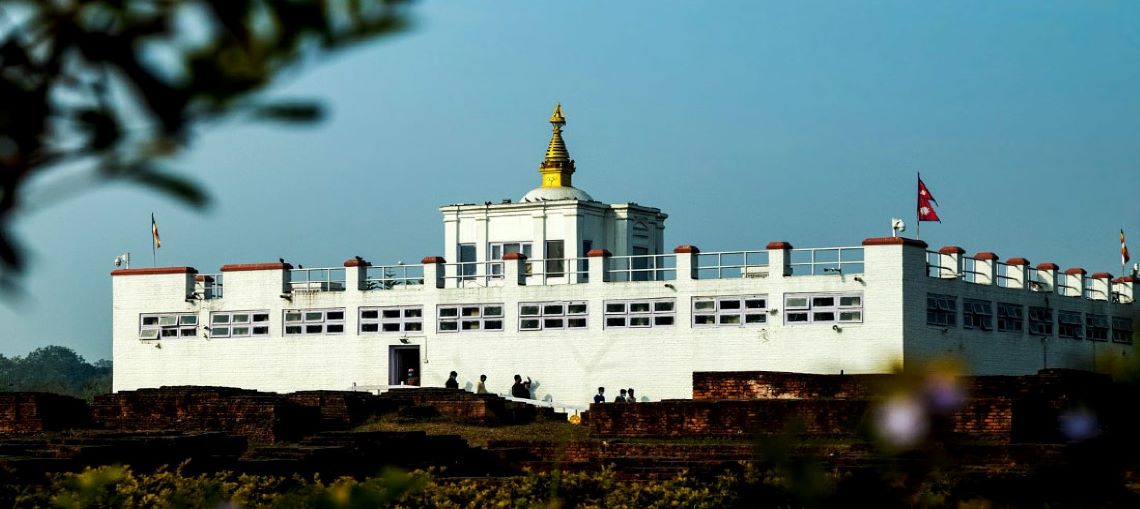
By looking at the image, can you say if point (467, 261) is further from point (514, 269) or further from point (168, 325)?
point (168, 325)

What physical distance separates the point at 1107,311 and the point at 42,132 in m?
43.5

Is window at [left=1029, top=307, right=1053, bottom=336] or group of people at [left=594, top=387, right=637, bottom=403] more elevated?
window at [left=1029, top=307, right=1053, bottom=336]

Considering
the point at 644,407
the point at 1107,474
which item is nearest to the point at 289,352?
the point at 644,407

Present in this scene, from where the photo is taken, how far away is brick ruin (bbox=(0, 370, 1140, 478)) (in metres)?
19.7

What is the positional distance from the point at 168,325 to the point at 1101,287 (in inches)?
940

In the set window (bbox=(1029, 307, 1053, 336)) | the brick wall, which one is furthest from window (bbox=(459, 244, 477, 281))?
window (bbox=(1029, 307, 1053, 336))

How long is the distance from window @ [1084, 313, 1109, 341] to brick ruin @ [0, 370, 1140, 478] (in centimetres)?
1549

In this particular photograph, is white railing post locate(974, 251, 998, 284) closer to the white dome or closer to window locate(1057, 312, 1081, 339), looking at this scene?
window locate(1057, 312, 1081, 339)

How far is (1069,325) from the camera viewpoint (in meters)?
41.8

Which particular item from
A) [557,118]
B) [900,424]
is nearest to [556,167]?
[557,118]

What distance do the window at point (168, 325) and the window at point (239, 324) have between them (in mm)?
552

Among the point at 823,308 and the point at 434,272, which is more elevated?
the point at 434,272

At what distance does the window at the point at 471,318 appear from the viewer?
4041 centimetres

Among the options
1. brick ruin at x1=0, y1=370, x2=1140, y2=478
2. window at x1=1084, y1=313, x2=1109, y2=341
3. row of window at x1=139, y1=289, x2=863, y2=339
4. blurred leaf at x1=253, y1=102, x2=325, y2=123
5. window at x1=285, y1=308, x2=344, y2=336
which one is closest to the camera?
blurred leaf at x1=253, y1=102, x2=325, y2=123
